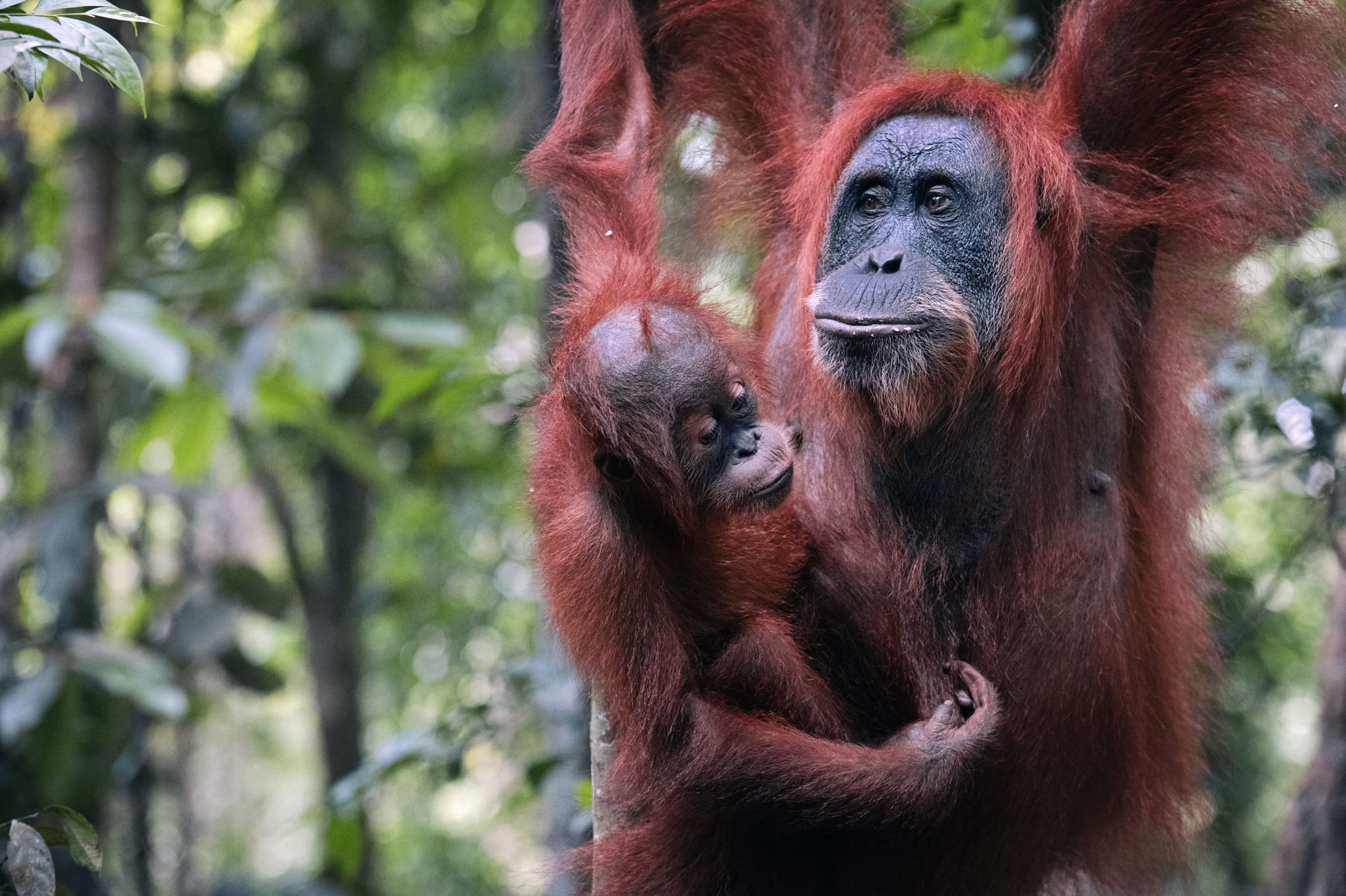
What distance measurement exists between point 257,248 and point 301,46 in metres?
1.01

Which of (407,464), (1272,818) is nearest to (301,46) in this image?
(407,464)

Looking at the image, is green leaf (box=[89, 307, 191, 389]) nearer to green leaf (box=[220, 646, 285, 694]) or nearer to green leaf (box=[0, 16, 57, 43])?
green leaf (box=[220, 646, 285, 694])

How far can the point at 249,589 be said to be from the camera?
192 inches

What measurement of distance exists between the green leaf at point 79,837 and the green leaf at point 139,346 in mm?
1682

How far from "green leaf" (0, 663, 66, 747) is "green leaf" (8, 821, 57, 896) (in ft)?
6.97

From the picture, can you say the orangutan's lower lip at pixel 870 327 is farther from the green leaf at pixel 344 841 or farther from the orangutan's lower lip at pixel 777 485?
the green leaf at pixel 344 841

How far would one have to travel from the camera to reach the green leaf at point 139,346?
3.43 metres

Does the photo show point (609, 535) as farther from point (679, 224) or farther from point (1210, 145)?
point (1210, 145)

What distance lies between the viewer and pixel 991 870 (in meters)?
2.45

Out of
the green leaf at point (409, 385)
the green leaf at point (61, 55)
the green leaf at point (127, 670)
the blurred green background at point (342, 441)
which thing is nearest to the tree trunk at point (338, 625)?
the blurred green background at point (342, 441)

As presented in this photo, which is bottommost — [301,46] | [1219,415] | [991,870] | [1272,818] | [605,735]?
[1272,818]

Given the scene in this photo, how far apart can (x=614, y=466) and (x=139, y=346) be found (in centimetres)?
186

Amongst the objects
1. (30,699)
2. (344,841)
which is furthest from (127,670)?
(344,841)

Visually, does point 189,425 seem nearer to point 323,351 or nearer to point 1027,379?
point 323,351
